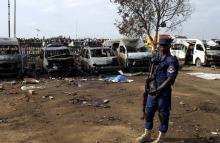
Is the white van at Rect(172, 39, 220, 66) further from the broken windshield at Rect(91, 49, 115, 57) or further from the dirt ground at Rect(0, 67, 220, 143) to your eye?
the dirt ground at Rect(0, 67, 220, 143)

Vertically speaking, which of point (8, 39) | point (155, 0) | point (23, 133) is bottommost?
point (23, 133)

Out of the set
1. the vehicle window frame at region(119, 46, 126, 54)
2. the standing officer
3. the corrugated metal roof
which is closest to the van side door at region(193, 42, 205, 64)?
the vehicle window frame at region(119, 46, 126, 54)

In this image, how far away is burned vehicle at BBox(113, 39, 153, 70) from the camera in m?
25.9

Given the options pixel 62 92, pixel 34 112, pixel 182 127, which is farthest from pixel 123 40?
pixel 182 127

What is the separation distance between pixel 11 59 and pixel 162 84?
1599cm

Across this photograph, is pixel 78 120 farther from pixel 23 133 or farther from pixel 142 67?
pixel 142 67

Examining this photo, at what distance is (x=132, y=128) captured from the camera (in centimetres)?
1033

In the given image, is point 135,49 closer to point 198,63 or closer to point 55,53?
point 55,53

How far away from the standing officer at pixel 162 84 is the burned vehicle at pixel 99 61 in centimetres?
1588

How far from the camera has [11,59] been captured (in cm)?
2323

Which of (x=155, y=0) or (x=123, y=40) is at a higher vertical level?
(x=155, y=0)

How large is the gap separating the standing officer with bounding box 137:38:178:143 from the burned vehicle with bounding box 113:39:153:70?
1733 centimetres

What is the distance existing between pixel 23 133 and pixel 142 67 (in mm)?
16417

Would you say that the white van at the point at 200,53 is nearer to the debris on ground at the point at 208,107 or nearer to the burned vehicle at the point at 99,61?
the burned vehicle at the point at 99,61
